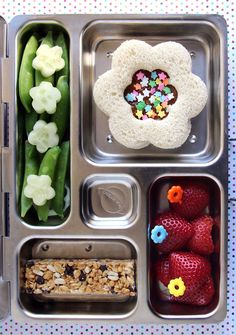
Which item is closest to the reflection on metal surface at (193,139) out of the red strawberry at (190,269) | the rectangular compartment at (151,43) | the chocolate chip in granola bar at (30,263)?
the rectangular compartment at (151,43)

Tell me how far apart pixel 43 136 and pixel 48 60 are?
0.22 meters

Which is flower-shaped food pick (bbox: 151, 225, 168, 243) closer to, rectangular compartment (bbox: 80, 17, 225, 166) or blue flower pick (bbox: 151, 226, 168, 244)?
blue flower pick (bbox: 151, 226, 168, 244)

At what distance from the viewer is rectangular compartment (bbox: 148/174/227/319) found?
61.1 inches

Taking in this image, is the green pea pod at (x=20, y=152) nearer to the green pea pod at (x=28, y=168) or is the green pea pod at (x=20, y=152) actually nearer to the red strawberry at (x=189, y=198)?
the green pea pod at (x=28, y=168)

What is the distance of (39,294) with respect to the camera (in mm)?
1672

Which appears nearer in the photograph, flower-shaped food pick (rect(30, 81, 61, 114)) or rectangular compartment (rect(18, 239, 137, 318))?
flower-shaped food pick (rect(30, 81, 61, 114))

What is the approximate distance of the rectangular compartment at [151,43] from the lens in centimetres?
159

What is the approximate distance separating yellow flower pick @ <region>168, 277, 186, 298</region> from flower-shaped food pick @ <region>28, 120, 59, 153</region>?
530mm

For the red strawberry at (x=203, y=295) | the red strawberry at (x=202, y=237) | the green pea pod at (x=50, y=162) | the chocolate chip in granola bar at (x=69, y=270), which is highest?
the green pea pod at (x=50, y=162)

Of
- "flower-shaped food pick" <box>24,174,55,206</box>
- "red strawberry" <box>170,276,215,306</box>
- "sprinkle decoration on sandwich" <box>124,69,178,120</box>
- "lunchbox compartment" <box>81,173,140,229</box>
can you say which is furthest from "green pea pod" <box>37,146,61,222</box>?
"red strawberry" <box>170,276,215,306</box>

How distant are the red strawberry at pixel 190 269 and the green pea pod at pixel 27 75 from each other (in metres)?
0.62

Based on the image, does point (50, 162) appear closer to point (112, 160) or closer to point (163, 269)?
point (112, 160)

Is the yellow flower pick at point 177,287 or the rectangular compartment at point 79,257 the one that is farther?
the rectangular compartment at point 79,257

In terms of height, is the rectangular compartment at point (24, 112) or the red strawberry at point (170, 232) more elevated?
the rectangular compartment at point (24, 112)
